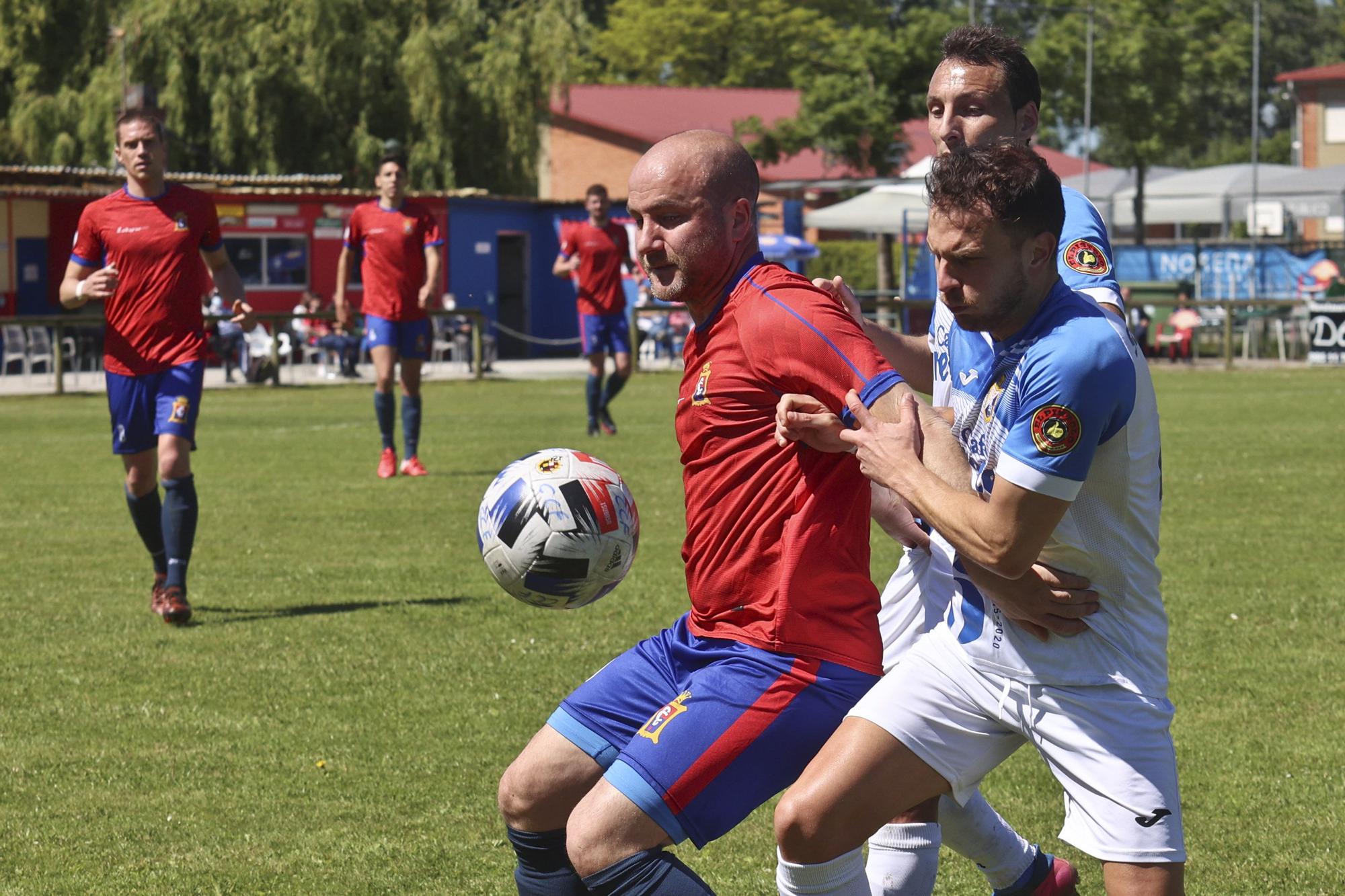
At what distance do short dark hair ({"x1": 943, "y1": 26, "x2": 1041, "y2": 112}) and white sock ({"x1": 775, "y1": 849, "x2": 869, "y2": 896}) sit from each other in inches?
82.5

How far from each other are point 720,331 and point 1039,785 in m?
2.72

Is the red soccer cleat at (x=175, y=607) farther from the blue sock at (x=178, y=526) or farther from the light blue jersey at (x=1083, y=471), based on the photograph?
the light blue jersey at (x=1083, y=471)

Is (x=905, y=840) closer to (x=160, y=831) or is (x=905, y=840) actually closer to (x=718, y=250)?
(x=718, y=250)

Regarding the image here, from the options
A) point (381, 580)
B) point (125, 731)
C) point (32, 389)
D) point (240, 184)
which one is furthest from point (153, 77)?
point (125, 731)

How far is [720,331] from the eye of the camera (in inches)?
150

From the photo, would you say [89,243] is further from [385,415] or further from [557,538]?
[385,415]

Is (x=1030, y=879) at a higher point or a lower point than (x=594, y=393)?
lower

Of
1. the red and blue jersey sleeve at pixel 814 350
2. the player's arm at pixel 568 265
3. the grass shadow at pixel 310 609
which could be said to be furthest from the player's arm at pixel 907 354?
the player's arm at pixel 568 265

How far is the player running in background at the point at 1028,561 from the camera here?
337cm

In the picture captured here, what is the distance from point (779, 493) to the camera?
12.0 ft

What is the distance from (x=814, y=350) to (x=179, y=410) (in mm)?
5671

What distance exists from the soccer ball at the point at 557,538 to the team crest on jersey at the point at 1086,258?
128cm

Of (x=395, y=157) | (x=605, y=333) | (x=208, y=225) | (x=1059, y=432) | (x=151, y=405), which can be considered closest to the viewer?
(x=1059, y=432)

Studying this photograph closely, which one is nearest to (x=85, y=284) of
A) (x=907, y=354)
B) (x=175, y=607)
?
(x=175, y=607)
